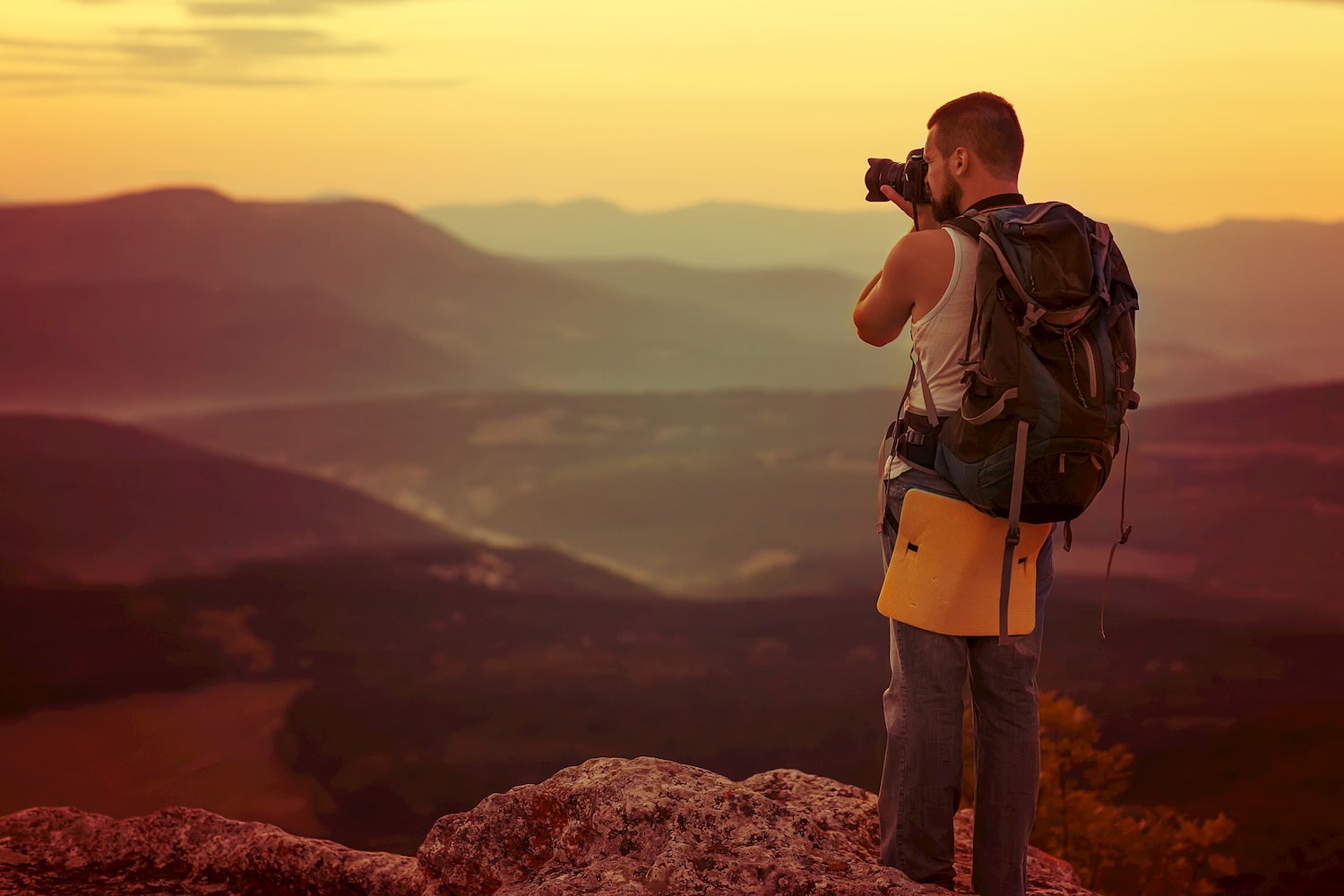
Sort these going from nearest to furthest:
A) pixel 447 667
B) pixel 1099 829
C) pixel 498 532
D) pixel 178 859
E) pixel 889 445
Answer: pixel 889 445 → pixel 178 859 → pixel 1099 829 → pixel 447 667 → pixel 498 532

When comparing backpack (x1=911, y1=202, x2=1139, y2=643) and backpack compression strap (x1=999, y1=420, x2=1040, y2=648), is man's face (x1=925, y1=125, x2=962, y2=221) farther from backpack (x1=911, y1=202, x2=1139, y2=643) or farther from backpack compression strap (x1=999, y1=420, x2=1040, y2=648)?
backpack compression strap (x1=999, y1=420, x2=1040, y2=648)

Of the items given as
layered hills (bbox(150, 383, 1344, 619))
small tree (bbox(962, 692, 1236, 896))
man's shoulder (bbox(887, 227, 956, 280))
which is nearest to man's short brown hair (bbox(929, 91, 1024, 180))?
man's shoulder (bbox(887, 227, 956, 280))

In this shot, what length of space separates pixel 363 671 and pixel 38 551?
5695 millimetres

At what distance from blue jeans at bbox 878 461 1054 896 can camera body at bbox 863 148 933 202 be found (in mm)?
629

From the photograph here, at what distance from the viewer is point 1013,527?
248 cm

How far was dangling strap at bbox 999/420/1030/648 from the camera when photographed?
7.86 ft

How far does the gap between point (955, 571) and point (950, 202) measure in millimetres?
811

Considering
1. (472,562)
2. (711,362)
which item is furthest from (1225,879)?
(711,362)

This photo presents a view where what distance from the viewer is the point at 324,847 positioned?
358cm

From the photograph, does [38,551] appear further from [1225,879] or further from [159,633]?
[1225,879]

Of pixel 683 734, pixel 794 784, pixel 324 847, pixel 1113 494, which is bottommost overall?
pixel 683 734

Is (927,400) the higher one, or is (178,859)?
(927,400)

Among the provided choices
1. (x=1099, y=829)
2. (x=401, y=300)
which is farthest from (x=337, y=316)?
(x=1099, y=829)

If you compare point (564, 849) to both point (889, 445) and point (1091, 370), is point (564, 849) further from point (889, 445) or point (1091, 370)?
point (1091, 370)
